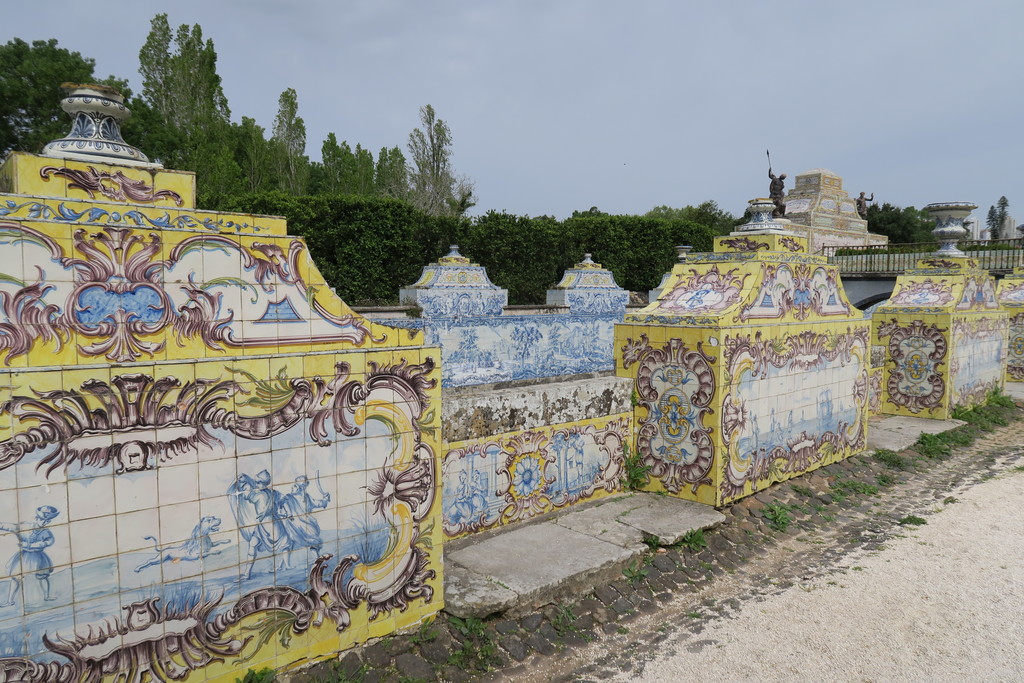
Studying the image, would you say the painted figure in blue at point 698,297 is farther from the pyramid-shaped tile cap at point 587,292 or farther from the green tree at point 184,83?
the green tree at point 184,83

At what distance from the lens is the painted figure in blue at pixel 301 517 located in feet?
9.63

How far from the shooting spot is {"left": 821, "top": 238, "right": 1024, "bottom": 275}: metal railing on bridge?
15675mm

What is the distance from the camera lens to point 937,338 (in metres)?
8.45

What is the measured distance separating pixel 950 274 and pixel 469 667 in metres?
9.13

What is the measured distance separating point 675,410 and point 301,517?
10.6 ft

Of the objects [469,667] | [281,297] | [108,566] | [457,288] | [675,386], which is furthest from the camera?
[457,288]

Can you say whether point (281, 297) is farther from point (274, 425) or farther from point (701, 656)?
point (701, 656)

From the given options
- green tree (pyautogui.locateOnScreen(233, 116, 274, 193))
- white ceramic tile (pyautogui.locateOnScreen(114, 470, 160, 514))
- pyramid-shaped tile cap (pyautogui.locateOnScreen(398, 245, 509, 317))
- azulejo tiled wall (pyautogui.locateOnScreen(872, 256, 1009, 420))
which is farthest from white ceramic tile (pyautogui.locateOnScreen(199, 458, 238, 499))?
green tree (pyautogui.locateOnScreen(233, 116, 274, 193))

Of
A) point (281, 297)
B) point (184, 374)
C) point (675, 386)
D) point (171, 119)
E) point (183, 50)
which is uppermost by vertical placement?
point (183, 50)

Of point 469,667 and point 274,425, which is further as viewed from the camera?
point 469,667

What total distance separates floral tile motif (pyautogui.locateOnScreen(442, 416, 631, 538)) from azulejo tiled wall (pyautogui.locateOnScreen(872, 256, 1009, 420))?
18.1 feet

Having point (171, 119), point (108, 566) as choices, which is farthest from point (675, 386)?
point (171, 119)

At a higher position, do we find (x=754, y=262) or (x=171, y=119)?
(x=171, y=119)

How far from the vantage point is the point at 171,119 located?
21688 millimetres
